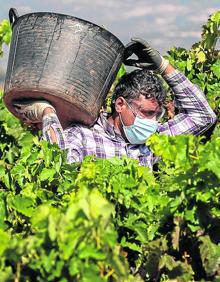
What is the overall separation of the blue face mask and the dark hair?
0.13 metres

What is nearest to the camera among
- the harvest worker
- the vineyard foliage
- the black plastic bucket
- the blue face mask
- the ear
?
the vineyard foliage

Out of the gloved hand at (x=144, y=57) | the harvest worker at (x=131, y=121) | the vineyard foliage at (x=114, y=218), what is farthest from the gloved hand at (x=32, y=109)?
the gloved hand at (x=144, y=57)

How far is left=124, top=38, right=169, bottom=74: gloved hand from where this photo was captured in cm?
455

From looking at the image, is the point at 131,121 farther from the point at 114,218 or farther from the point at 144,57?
the point at 114,218

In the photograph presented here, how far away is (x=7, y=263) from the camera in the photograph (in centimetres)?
208

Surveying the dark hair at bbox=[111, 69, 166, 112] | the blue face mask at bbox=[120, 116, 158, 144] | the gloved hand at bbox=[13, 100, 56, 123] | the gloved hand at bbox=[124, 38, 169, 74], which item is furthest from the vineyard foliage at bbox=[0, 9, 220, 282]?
the gloved hand at bbox=[124, 38, 169, 74]

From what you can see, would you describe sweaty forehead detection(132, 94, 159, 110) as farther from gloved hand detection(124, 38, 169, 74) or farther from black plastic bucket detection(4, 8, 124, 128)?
black plastic bucket detection(4, 8, 124, 128)

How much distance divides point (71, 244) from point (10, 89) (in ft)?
7.71

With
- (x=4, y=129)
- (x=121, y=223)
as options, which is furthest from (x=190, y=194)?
(x=4, y=129)

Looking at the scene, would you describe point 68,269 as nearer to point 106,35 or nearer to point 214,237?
point 214,237

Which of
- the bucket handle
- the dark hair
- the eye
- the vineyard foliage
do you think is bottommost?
the vineyard foliage

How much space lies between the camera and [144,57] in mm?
4727

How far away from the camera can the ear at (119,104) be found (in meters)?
4.57

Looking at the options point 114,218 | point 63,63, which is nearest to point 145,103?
point 63,63
